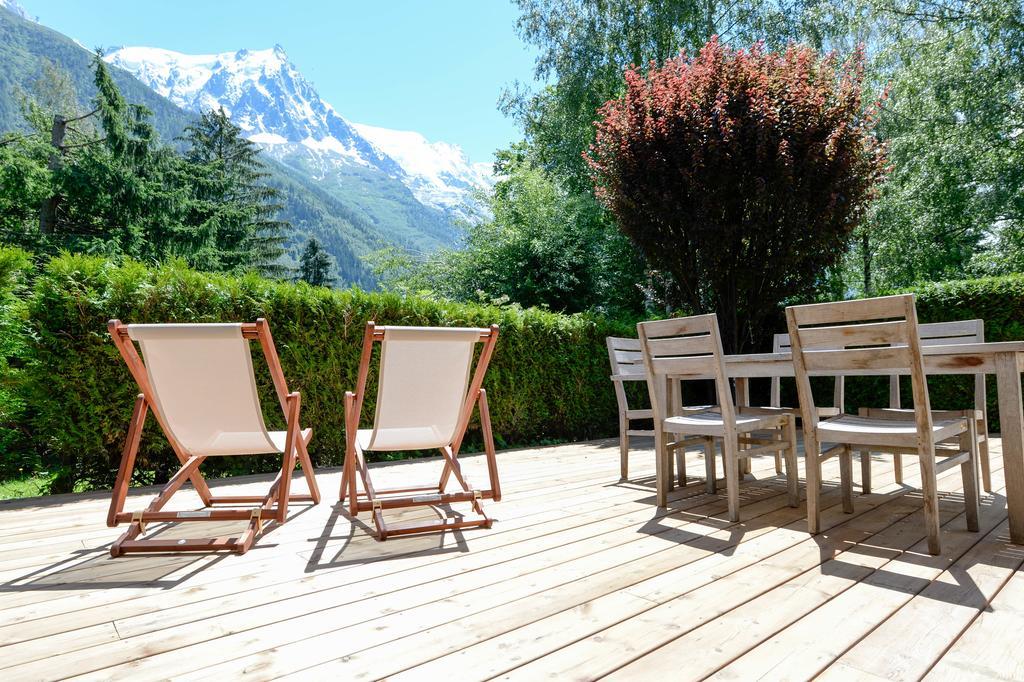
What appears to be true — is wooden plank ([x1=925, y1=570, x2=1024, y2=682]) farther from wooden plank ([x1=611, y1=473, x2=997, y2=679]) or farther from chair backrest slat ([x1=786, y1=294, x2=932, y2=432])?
chair backrest slat ([x1=786, y1=294, x2=932, y2=432])

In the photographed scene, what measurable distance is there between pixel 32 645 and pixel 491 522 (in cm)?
178

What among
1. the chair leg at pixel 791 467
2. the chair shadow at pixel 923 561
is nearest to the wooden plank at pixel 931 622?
the chair shadow at pixel 923 561

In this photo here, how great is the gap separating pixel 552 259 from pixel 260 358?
681 cm

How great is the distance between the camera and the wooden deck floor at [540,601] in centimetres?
158

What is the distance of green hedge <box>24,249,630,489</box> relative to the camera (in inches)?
160

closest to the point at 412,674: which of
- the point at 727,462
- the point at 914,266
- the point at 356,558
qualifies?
the point at 356,558

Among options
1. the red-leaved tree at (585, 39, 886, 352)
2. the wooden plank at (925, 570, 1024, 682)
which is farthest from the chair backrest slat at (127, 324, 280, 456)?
the red-leaved tree at (585, 39, 886, 352)

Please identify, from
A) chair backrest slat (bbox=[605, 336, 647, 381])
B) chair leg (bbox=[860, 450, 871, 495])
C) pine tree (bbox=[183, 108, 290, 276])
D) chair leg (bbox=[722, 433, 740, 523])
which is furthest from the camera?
pine tree (bbox=[183, 108, 290, 276])

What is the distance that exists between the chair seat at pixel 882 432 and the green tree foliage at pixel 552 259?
7.73 m

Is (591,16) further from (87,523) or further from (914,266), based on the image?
(87,523)

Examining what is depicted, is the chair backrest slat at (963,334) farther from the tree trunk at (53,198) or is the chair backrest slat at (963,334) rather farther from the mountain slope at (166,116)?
the mountain slope at (166,116)

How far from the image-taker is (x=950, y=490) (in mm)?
3746

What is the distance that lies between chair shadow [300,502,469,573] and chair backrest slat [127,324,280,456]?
572mm

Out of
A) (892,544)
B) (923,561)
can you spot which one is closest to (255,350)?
(892,544)
